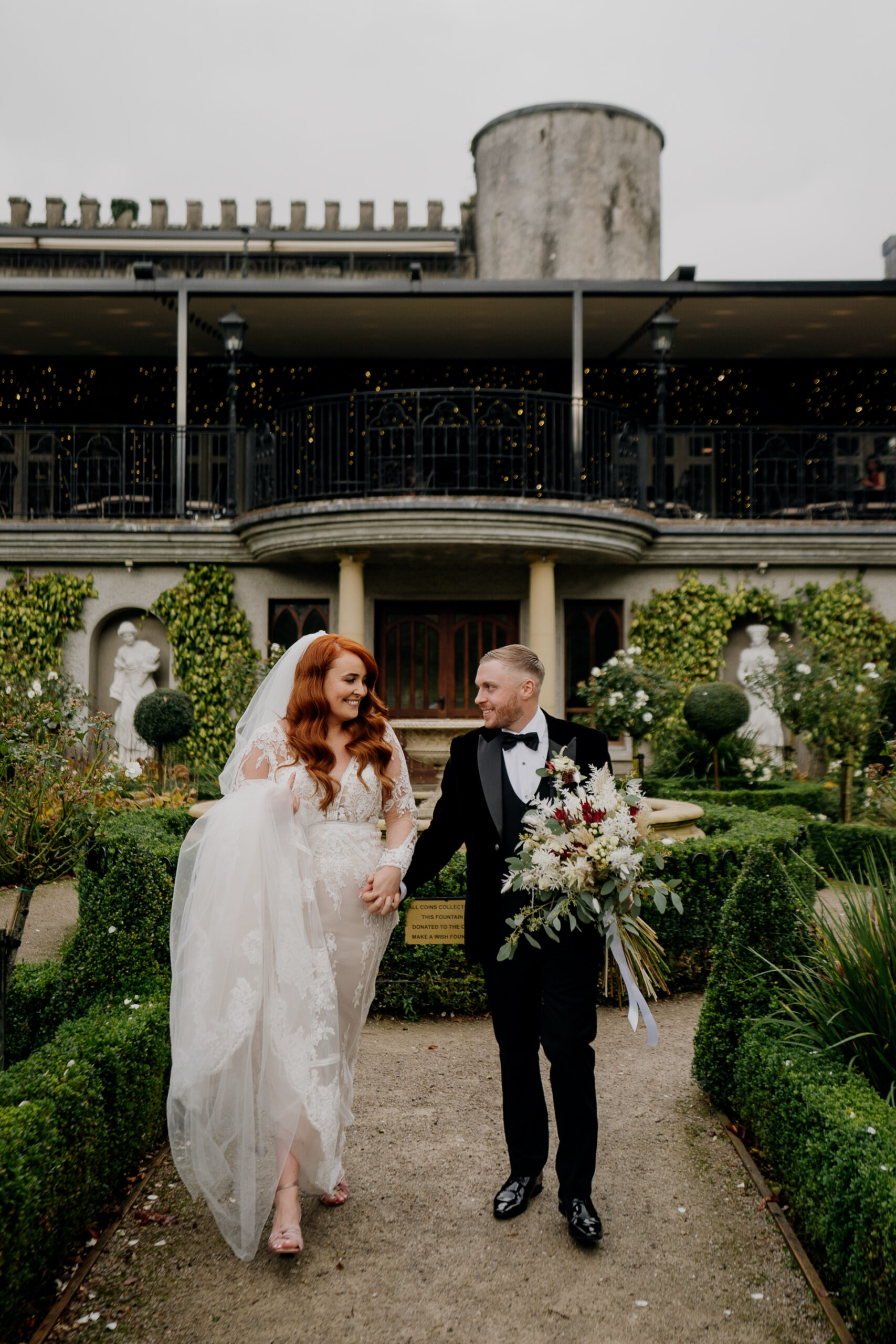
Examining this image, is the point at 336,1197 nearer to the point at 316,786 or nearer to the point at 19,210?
the point at 316,786

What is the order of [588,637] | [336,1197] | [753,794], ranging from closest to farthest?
[336,1197] < [753,794] < [588,637]

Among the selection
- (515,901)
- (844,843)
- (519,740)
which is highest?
(519,740)

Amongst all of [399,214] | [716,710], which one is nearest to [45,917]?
[716,710]

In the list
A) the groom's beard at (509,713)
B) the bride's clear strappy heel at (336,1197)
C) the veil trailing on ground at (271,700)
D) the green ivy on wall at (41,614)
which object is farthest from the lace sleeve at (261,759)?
the green ivy on wall at (41,614)

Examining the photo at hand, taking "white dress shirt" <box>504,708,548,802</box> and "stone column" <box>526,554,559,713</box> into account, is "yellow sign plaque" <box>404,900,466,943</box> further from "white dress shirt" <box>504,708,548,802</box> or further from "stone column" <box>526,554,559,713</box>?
"stone column" <box>526,554,559,713</box>

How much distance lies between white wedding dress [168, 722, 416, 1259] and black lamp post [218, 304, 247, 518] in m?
10.3

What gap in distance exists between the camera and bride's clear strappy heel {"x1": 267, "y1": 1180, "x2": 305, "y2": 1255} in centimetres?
312

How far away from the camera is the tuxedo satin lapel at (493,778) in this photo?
351cm

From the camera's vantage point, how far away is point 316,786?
11.3ft

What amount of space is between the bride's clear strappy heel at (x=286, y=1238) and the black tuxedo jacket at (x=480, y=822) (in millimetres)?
1022

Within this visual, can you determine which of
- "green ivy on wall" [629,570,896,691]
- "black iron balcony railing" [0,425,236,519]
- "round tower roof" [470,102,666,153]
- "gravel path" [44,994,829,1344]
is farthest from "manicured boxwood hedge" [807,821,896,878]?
"round tower roof" [470,102,666,153]

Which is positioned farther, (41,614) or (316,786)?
(41,614)

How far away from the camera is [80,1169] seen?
10.3 ft

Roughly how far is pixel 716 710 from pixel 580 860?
25.7ft
